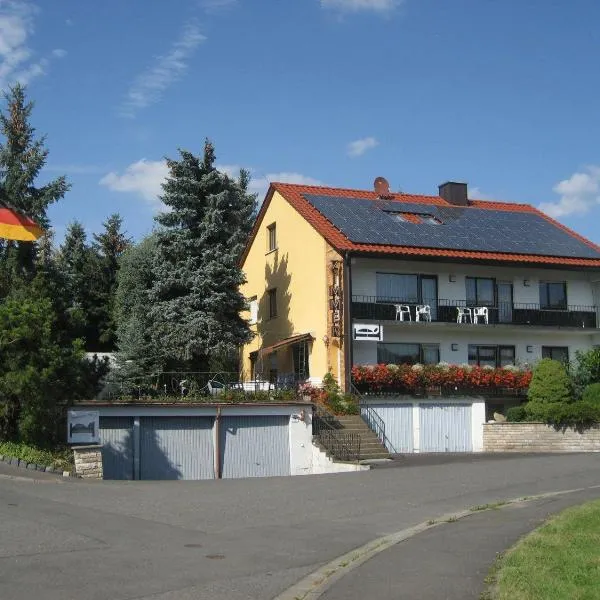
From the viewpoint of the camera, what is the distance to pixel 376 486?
19.1 metres

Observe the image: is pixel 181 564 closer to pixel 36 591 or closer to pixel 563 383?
pixel 36 591

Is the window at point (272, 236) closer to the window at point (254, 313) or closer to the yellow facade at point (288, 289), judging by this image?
the yellow facade at point (288, 289)

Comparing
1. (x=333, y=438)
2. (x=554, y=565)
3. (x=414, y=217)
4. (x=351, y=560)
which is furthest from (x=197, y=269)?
(x=554, y=565)

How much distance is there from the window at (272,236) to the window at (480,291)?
27.8ft

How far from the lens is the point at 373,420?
30328 mm

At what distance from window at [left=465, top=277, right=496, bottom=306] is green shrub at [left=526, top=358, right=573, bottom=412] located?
4580 mm

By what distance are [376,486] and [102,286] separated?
30.2 meters

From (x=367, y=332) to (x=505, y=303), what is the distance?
720 centimetres

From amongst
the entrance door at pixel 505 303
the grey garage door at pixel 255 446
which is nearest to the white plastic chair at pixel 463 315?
the entrance door at pixel 505 303

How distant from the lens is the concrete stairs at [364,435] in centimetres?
2696

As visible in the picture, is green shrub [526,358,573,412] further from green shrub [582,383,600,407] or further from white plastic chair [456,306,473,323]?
white plastic chair [456,306,473,323]

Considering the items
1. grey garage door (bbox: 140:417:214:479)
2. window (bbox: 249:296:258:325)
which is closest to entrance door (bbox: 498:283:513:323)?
window (bbox: 249:296:258:325)

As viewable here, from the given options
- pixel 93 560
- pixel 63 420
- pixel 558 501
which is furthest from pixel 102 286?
pixel 93 560

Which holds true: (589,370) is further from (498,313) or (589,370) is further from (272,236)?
(272,236)
